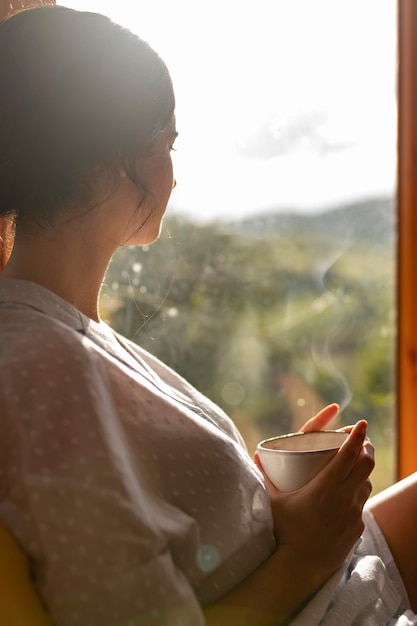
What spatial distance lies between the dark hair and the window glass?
0.44 metres

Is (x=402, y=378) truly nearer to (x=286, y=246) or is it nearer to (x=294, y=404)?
(x=294, y=404)

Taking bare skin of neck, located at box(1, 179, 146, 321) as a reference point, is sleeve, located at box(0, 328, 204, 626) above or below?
below

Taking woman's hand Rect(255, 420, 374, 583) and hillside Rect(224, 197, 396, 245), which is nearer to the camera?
woman's hand Rect(255, 420, 374, 583)

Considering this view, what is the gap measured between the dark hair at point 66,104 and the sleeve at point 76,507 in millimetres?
249

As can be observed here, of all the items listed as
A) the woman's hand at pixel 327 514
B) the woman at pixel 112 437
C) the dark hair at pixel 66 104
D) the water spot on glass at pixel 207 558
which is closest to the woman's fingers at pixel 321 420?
the woman at pixel 112 437

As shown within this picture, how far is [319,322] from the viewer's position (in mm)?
1544

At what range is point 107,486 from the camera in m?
0.67

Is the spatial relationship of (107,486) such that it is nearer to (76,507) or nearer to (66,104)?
(76,507)

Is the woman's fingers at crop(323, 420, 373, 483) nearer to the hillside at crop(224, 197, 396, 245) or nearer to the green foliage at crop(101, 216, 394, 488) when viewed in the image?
the green foliage at crop(101, 216, 394, 488)

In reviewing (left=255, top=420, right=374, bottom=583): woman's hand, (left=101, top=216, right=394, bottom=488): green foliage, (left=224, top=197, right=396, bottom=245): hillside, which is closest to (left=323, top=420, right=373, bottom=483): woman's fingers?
(left=255, top=420, right=374, bottom=583): woman's hand

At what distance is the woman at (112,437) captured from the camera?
0.66 metres

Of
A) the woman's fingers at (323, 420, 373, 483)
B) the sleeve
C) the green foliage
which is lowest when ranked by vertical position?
the green foliage

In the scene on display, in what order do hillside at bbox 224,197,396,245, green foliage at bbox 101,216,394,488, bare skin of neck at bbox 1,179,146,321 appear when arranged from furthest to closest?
hillside at bbox 224,197,396,245 < green foliage at bbox 101,216,394,488 < bare skin of neck at bbox 1,179,146,321

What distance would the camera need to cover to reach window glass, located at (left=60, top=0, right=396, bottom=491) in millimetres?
1371
